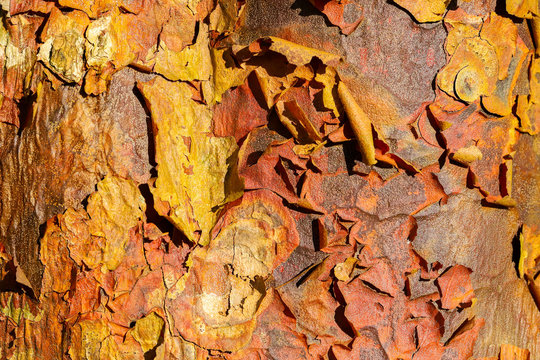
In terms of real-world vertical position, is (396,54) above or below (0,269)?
above

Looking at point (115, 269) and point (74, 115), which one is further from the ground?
point (74, 115)

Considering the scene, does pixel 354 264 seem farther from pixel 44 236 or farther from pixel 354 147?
pixel 44 236

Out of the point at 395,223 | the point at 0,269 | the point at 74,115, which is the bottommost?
the point at 0,269

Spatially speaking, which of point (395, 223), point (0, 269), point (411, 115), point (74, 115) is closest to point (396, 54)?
point (411, 115)

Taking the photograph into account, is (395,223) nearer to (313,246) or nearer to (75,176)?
(313,246)

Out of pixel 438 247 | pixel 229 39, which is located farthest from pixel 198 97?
pixel 438 247

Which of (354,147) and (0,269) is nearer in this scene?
(354,147)

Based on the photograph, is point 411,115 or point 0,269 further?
point 0,269

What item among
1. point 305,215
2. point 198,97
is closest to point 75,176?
point 198,97
